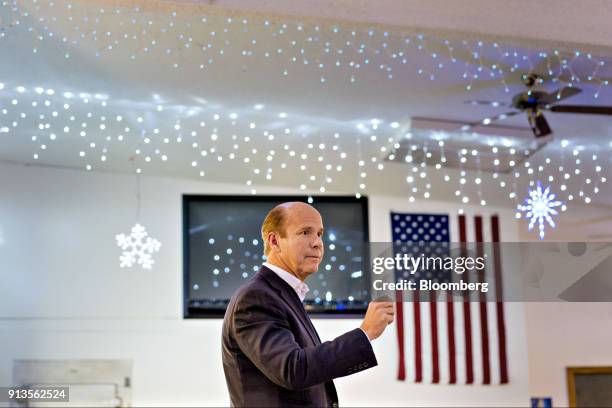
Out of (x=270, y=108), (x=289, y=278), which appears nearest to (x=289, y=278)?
(x=289, y=278)

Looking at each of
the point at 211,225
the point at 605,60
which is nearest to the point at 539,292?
the point at 605,60

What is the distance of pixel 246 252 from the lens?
7.05 m

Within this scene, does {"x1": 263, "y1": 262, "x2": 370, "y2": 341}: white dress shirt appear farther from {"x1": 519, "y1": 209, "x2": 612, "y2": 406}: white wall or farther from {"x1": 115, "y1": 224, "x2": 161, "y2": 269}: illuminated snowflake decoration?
{"x1": 519, "y1": 209, "x2": 612, "y2": 406}: white wall

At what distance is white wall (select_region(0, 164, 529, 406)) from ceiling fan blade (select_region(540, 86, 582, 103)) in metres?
3.42

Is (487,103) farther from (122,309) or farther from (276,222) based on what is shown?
→ (122,309)

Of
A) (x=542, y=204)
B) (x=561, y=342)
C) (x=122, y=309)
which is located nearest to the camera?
(x=542, y=204)

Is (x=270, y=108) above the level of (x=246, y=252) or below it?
above

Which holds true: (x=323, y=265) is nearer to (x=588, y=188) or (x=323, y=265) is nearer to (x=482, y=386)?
(x=482, y=386)

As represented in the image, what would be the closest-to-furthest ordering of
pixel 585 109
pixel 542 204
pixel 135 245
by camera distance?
pixel 585 109 < pixel 542 204 < pixel 135 245

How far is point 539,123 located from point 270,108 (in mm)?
1821

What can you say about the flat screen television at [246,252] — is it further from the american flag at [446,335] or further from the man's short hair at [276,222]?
the man's short hair at [276,222]

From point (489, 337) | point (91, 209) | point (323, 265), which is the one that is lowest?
point (489, 337)

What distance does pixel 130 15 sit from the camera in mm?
3740

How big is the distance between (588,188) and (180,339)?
13.3ft
